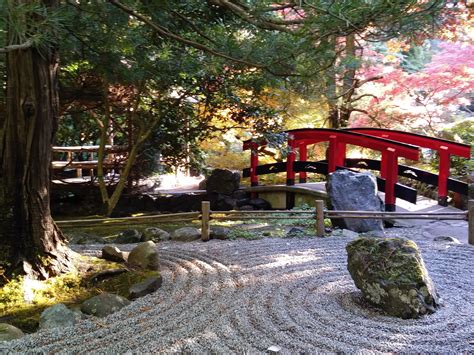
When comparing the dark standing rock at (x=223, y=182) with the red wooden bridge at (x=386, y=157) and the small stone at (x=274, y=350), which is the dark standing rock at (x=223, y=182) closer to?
the red wooden bridge at (x=386, y=157)

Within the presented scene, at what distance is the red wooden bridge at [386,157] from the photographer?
20.9 ft

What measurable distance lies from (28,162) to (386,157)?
5.07 meters

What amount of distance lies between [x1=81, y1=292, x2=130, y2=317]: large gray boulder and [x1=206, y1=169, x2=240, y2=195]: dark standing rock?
235 inches

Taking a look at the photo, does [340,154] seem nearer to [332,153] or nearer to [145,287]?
[332,153]

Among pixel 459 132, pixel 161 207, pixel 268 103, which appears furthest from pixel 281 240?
pixel 459 132

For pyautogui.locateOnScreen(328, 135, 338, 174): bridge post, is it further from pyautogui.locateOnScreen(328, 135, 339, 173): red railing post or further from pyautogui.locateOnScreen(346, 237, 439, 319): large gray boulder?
pyautogui.locateOnScreen(346, 237, 439, 319): large gray boulder

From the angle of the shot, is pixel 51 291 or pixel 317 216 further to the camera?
pixel 317 216

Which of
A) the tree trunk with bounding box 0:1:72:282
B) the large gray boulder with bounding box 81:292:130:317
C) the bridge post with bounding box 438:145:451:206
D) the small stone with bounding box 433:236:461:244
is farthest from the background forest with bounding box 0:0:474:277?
the small stone with bounding box 433:236:461:244

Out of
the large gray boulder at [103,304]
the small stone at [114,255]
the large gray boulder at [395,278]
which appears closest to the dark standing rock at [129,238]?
the small stone at [114,255]

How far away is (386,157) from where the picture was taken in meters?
6.48

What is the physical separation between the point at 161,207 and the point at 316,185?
3.20 m

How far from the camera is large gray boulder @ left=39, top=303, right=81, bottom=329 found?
2686 millimetres

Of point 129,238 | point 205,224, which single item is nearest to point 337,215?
point 205,224

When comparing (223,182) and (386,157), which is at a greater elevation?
(386,157)
